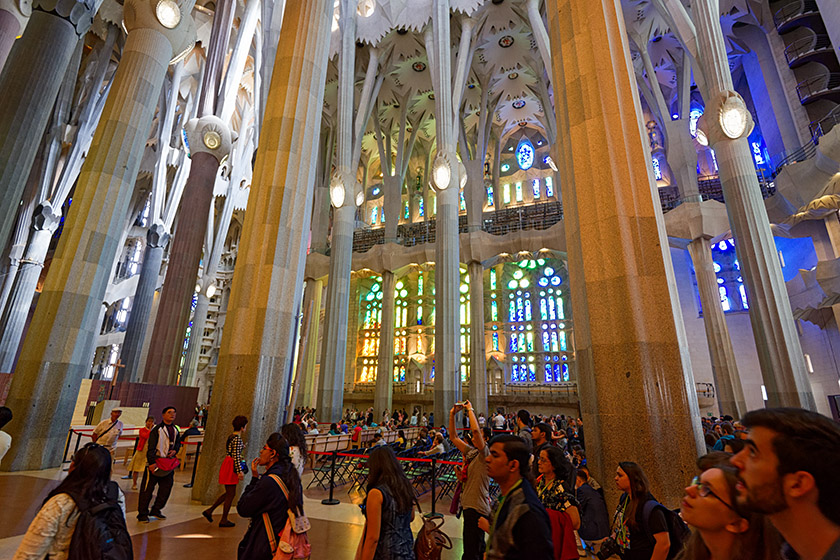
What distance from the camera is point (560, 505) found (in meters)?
2.72

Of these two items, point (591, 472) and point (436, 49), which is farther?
point (436, 49)

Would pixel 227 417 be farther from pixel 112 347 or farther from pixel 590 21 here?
pixel 112 347

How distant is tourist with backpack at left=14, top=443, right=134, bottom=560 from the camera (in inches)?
68.6

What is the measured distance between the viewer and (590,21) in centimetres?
562

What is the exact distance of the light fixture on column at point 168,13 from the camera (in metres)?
8.97

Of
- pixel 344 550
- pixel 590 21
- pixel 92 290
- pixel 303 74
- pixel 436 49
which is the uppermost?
pixel 436 49

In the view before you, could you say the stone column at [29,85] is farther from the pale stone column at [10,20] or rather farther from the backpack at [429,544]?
the backpack at [429,544]

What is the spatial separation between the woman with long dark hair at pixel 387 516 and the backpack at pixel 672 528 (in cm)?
127

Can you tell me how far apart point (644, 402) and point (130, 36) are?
11917 millimetres

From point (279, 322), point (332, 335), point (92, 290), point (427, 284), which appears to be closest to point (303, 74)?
point (279, 322)

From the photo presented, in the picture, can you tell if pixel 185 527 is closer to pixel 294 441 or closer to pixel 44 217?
pixel 294 441

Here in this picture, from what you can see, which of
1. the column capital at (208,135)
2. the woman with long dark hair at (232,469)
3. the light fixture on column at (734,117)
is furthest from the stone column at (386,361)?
the light fixture on column at (734,117)

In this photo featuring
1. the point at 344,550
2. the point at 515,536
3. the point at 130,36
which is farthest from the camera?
the point at 130,36

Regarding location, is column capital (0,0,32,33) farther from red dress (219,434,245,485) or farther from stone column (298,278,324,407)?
stone column (298,278,324,407)
